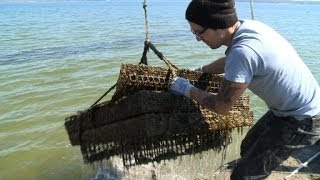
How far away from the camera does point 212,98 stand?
3.37 meters

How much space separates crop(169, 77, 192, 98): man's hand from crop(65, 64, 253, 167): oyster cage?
120 millimetres

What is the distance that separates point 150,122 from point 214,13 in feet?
4.27

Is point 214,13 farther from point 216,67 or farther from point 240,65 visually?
point 216,67

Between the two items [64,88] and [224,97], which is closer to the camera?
[224,97]

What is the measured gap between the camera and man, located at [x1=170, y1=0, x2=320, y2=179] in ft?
10.1

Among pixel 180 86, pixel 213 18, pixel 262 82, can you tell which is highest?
pixel 213 18

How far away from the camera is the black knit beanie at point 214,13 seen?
10.4ft

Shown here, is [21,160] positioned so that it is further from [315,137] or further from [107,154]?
[315,137]

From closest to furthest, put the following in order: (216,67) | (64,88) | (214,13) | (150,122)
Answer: (214,13), (150,122), (216,67), (64,88)

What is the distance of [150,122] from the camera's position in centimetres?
400

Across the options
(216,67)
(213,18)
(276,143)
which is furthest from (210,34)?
(276,143)

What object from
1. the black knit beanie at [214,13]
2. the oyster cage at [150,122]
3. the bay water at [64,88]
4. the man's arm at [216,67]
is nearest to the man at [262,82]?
the black knit beanie at [214,13]

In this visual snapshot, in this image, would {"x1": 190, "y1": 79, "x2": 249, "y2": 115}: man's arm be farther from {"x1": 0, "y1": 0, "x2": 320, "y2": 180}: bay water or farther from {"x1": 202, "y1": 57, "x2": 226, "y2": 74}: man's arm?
{"x1": 0, "y1": 0, "x2": 320, "y2": 180}: bay water

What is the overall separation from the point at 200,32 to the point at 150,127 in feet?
3.76
